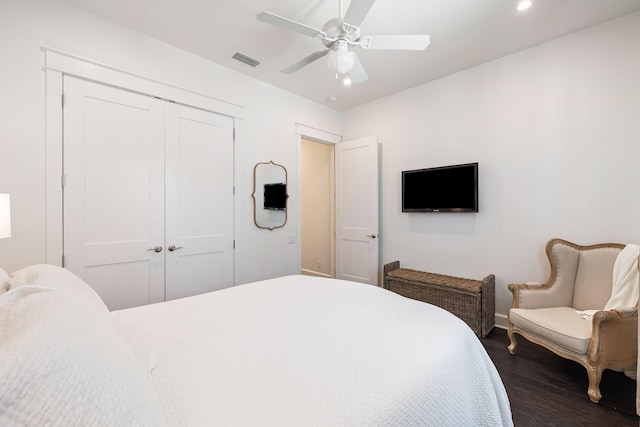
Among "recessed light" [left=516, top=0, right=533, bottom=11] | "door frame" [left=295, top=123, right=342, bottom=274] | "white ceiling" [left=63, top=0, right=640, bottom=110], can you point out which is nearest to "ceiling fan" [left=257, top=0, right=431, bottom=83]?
"white ceiling" [left=63, top=0, right=640, bottom=110]

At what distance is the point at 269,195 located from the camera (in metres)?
3.47

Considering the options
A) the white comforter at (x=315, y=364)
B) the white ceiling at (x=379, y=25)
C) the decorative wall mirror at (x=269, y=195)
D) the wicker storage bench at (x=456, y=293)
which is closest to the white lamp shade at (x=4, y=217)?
the white comforter at (x=315, y=364)

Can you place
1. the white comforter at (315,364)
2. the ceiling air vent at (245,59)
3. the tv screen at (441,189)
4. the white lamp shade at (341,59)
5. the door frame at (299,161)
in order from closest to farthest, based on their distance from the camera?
the white comforter at (315,364) < the white lamp shade at (341,59) < the ceiling air vent at (245,59) < the tv screen at (441,189) < the door frame at (299,161)

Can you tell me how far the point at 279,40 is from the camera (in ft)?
8.42

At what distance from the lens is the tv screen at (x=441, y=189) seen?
3068 mm

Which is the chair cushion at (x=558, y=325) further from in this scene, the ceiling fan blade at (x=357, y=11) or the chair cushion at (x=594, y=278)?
the ceiling fan blade at (x=357, y=11)

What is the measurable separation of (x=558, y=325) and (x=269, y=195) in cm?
301

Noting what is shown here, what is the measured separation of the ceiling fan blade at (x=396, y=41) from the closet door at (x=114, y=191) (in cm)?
199

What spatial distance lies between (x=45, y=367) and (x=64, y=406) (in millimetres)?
79

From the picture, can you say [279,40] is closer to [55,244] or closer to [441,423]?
[55,244]

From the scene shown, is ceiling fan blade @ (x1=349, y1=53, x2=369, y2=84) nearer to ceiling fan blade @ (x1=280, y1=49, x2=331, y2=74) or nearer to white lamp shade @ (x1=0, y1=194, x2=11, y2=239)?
ceiling fan blade @ (x1=280, y1=49, x2=331, y2=74)

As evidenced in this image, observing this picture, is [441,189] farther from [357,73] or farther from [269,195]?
[269,195]

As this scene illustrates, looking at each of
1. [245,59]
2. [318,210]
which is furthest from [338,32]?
[318,210]

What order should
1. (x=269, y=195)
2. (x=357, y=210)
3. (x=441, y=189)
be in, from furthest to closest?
(x=357, y=210) < (x=269, y=195) < (x=441, y=189)
